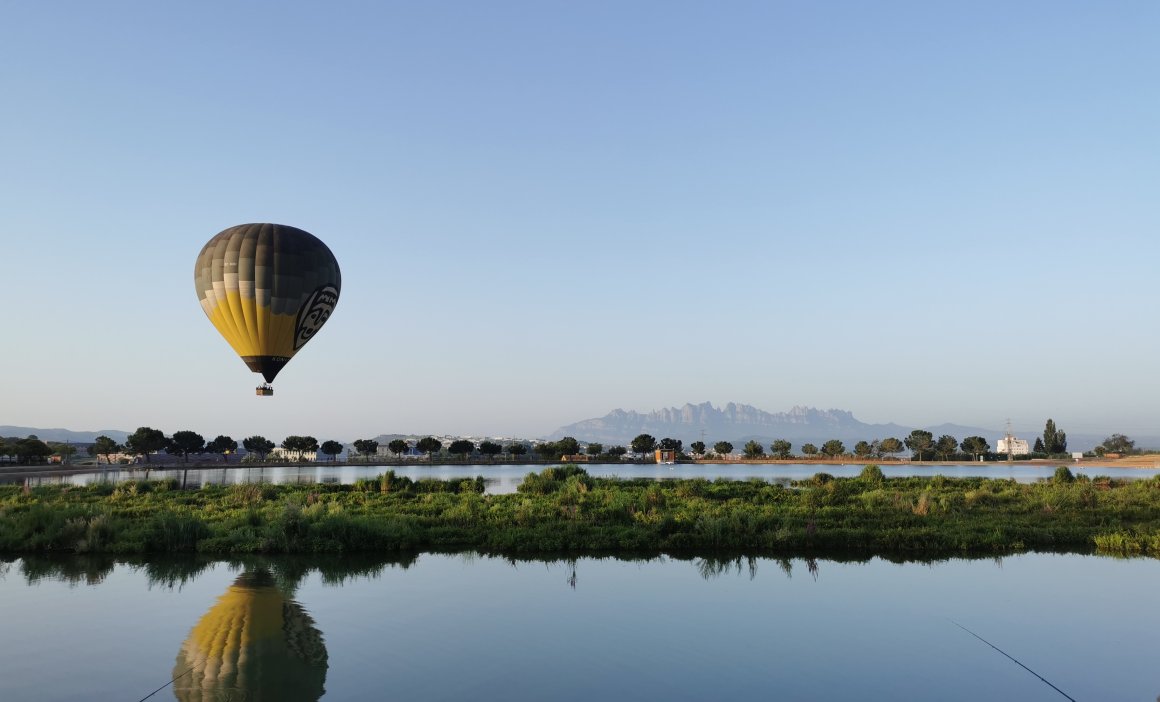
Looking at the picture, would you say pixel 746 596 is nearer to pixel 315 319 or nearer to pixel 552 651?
pixel 552 651

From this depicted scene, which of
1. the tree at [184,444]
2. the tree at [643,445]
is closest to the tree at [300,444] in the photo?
the tree at [184,444]

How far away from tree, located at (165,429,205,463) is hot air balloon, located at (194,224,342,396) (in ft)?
383

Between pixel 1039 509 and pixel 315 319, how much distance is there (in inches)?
1312

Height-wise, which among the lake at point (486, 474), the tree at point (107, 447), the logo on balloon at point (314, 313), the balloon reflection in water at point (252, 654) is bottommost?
the lake at point (486, 474)

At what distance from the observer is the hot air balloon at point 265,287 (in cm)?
3173

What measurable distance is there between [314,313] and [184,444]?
12181 centimetres

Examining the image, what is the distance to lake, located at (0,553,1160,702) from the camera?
11.8 meters

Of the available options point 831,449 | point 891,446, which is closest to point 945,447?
point 891,446

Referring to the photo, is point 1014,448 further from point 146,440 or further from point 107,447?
point 107,447

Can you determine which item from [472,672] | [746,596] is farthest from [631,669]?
[746,596]

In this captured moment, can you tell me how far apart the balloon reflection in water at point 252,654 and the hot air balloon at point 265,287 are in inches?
673

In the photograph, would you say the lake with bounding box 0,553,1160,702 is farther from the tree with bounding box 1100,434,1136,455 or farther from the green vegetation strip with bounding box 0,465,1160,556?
the tree with bounding box 1100,434,1136,455

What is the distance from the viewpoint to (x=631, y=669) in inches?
496

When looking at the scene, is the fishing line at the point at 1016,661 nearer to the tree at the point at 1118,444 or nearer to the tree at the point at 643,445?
the tree at the point at 643,445
